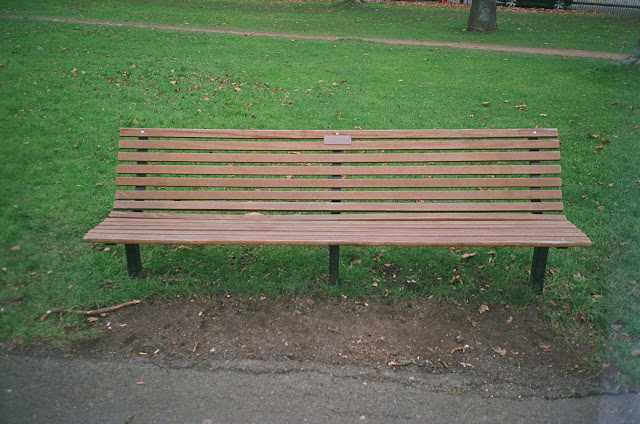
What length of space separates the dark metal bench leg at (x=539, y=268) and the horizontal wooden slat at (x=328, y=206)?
1.13 feet

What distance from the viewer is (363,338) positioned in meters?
3.52

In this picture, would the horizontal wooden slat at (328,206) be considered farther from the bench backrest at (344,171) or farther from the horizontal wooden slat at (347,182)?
the horizontal wooden slat at (347,182)

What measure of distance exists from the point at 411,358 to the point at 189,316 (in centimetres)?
144

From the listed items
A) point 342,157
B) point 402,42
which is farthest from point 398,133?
point 402,42

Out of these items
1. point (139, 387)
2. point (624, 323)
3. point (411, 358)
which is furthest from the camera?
point (624, 323)

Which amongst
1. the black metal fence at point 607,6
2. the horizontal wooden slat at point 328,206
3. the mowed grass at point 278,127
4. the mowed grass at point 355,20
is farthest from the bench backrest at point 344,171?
A: the black metal fence at point 607,6

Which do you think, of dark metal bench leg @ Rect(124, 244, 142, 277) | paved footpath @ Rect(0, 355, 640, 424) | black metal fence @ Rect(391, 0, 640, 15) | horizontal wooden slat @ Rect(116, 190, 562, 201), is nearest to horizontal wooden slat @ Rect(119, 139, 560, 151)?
horizontal wooden slat @ Rect(116, 190, 562, 201)

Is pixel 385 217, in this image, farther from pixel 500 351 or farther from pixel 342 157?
pixel 500 351

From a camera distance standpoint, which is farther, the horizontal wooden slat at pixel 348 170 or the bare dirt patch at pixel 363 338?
the horizontal wooden slat at pixel 348 170

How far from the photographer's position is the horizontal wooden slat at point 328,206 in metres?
4.09

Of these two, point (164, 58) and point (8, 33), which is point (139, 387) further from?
point (8, 33)

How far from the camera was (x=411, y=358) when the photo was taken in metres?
3.34

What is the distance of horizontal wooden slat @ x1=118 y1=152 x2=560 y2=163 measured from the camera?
4.15 meters

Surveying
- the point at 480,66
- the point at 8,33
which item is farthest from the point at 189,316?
the point at 8,33
